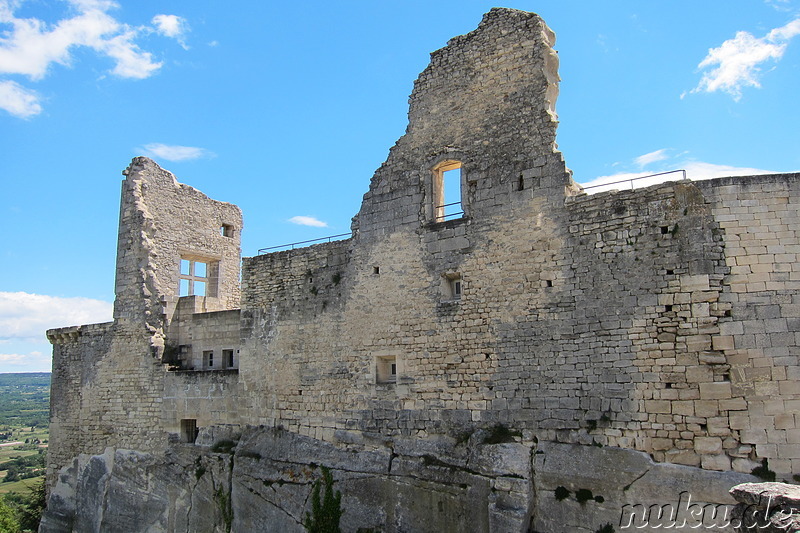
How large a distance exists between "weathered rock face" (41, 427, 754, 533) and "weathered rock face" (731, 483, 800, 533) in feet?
8.74

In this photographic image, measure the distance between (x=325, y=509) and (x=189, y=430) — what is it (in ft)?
16.7

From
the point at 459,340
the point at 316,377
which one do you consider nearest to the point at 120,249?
the point at 316,377

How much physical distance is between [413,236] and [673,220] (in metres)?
4.80

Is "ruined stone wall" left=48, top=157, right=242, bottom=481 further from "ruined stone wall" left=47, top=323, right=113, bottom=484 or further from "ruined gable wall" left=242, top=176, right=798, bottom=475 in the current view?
"ruined gable wall" left=242, top=176, right=798, bottom=475

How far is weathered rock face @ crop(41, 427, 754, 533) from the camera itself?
31.2ft

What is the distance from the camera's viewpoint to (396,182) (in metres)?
13.1

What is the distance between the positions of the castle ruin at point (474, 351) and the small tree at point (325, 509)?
238mm

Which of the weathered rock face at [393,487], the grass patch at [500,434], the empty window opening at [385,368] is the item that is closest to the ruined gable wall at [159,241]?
the weathered rock face at [393,487]

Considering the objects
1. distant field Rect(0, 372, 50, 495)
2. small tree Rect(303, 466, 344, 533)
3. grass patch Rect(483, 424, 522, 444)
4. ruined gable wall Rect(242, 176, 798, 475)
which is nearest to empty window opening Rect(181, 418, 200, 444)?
ruined gable wall Rect(242, 176, 798, 475)

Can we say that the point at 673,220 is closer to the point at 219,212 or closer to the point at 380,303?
the point at 380,303

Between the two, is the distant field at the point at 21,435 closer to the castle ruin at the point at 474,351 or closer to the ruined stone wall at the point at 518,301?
the castle ruin at the point at 474,351

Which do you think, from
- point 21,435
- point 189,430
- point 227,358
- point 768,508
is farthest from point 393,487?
point 21,435

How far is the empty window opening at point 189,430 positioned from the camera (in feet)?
51.2

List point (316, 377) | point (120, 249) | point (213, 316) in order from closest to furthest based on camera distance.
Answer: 1. point (316, 377)
2. point (213, 316)
3. point (120, 249)
